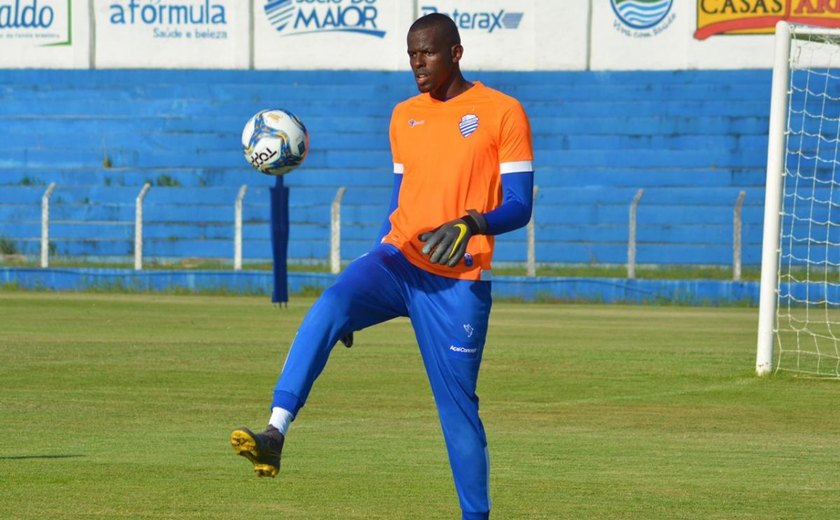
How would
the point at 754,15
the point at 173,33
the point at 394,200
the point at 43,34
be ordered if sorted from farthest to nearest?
the point at 43,34
the point at 173,33
the point at 754,15
the point at 394,200

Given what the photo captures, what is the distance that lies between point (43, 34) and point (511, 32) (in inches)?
432

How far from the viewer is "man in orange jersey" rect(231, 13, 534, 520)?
615 cm

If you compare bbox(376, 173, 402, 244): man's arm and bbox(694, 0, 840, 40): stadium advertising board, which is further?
bbox(694, 0, 840, 40): stadium advertising board

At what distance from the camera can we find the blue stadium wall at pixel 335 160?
3027 centimetres

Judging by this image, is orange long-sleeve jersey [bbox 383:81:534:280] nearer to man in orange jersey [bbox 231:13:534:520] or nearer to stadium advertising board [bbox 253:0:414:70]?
man in orange jersey [bbox 231:13:534:520]

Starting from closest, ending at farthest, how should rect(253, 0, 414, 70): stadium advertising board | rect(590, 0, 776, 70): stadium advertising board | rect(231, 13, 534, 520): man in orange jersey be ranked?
rect(231, 13, 534, 520): man in orange jersey, rect(590, 0, 776, 70): stadium advertising board, rect(253, 0, 414, 70): stadium advertising board

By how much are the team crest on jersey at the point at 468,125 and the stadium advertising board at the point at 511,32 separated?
29688mm

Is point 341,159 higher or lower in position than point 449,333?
lower

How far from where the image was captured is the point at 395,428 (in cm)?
1031

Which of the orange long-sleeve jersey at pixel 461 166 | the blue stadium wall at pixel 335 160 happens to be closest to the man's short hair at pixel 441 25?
the orange long-sleeve jersey at pixel 461 166

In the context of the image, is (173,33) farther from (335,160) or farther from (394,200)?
(394,200)

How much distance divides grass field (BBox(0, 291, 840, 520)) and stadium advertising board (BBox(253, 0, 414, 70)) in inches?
733

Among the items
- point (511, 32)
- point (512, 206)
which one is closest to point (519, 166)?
point (512, 206)

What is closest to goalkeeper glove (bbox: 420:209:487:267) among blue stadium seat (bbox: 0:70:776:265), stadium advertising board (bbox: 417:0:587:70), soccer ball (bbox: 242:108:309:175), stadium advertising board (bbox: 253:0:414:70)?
soccer ball (bbox: 242:108:309:175)
